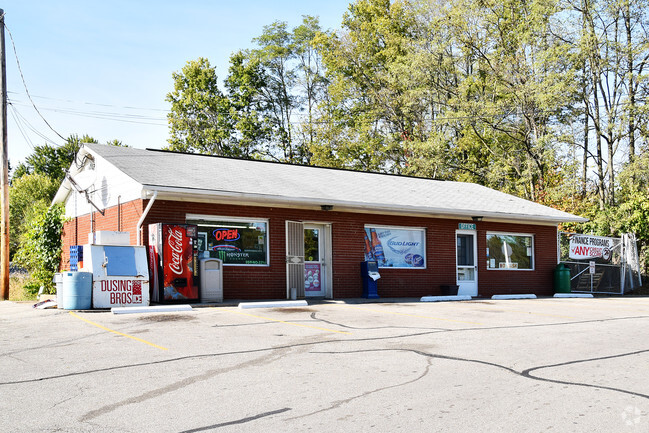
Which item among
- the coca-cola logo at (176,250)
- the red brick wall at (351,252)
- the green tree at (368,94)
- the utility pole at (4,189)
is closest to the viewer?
the coca-cola logo at (176,250)

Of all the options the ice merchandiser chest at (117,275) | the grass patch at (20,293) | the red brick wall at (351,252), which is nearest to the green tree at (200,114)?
the grass patch at (20,293)

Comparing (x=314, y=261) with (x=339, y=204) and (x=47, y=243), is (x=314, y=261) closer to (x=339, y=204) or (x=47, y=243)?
(x=339, y=204)

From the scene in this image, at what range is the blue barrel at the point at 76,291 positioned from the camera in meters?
13.9

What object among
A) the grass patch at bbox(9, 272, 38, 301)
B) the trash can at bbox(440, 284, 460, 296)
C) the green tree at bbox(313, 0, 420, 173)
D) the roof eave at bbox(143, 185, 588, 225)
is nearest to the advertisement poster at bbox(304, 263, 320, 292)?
the roof eave at bbox(143, 185, 588, 225)

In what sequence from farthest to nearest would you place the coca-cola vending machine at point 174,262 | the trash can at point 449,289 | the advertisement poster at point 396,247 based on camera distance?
the trash can at point 449,289
the advertisement poster at point 396,247
the coca-cola vending machine at point 174,262

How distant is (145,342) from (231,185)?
27.9 feet

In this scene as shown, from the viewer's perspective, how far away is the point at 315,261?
63.3ft

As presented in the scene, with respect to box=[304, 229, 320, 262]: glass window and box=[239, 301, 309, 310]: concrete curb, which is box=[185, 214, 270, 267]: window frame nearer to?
box=[304, 229, 320, 262]: glass window

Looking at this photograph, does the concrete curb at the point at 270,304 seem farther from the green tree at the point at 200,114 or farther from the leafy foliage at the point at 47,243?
the green tree at the point at 200,114

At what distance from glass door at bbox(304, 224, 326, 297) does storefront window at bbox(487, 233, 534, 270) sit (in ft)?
23.2

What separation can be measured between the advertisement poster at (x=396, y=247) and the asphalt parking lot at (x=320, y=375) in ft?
25.9

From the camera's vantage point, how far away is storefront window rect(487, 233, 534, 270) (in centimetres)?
2308

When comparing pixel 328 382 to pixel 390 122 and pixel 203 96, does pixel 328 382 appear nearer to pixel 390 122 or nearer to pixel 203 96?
pixel 390 122

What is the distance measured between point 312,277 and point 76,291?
24.3ft
